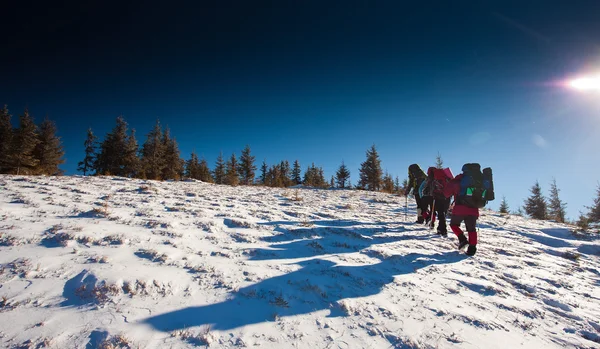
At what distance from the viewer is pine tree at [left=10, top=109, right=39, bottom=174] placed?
2367cm

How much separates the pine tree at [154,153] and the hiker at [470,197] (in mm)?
37140

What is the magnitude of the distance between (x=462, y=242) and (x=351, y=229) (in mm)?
2755

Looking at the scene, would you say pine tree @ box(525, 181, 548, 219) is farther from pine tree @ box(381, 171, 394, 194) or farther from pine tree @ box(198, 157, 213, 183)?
pine tree @ box(198, 157, 213, 183)

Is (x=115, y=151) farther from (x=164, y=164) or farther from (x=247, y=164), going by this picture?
(x=247, y=164)

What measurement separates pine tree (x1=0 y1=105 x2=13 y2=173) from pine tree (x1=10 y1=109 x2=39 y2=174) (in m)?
0.33

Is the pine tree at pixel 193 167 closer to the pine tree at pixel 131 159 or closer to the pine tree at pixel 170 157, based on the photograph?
the pine tree at pixel 170 157

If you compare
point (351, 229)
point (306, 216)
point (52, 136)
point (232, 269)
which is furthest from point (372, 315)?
point (52, 136)

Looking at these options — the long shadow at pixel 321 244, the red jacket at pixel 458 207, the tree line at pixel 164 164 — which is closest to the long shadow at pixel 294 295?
the long shadow at pixel 321 244

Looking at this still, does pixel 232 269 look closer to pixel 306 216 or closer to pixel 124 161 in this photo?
pixel 306 216

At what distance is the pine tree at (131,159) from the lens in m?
31.4

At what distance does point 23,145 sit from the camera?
940 inches

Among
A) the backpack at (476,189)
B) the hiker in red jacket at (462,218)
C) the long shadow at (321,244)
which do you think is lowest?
the long shadow at (321,244)

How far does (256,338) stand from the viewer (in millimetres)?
2375

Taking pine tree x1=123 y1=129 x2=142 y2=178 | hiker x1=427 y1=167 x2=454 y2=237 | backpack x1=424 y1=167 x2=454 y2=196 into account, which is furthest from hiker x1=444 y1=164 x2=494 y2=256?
pine tree x1=123 y1=129 x2=142 y2=178
